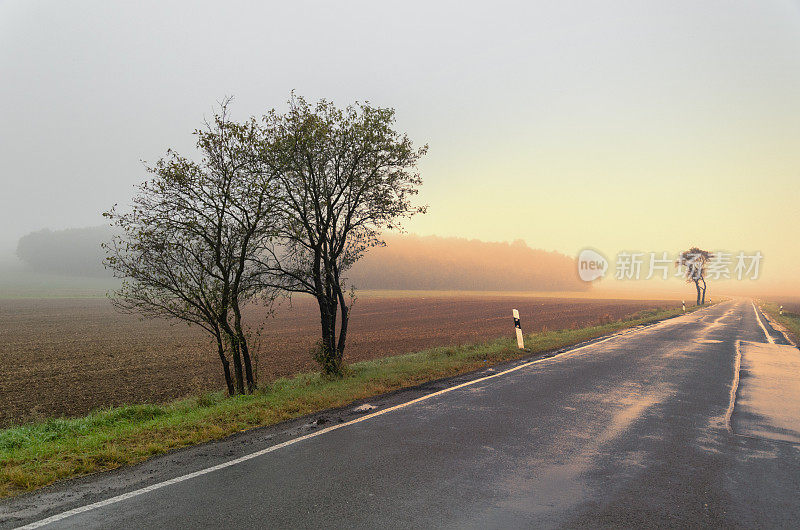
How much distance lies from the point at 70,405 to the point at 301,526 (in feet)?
49.5

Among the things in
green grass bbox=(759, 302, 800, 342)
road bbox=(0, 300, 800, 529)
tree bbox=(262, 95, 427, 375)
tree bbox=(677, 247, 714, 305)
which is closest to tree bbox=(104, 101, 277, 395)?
tree bbox=(262, 95, 427, 375)

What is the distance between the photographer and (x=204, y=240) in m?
11.2

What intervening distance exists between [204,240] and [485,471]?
9446 millimetres

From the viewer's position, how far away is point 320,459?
507 centimetres

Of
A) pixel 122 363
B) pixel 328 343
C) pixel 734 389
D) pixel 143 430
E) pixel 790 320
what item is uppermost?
pixel 328 343

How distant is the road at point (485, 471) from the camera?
12.2 ft

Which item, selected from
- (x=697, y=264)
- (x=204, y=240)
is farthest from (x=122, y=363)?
(x=697, y=264)

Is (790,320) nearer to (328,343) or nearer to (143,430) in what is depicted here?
(328,343)

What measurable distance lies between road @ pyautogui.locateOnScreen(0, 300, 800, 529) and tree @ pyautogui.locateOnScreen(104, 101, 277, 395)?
5815 mm

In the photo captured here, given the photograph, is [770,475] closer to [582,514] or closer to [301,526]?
[582,514]

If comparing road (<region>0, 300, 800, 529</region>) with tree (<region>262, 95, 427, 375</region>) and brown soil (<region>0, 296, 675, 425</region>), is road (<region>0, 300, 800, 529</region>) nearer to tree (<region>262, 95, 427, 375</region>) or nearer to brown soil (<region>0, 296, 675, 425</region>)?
tree (<region>262, 95, 427, 375</region>)

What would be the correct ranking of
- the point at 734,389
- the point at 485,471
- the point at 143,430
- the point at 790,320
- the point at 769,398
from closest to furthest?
the point at 485,471 → the point at 143,430 → the point at 769,398 → the point at 734,389 → the point at 790,320

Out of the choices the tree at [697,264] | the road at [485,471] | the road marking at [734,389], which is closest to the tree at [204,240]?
the road at [485,471]

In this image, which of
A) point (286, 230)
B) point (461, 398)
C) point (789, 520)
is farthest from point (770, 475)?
point (286, 230)
